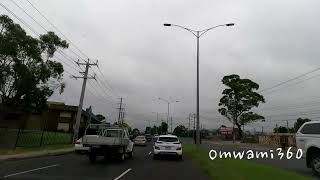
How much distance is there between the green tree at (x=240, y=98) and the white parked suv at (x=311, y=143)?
62886 mm

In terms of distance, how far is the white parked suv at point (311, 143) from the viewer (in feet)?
59.4

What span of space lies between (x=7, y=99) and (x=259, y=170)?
89.4ft

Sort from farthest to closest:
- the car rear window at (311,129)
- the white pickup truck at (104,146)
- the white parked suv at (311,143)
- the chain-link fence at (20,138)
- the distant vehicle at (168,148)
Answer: the chain-link fence at (20,138) → the distant vehicle at (168,148) → the white pickup truck at (104,146) → the car rear window at (311,129) → the white parked suv at (311,143)

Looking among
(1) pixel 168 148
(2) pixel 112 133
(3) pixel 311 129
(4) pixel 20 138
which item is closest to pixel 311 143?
(3) pixel 311 129

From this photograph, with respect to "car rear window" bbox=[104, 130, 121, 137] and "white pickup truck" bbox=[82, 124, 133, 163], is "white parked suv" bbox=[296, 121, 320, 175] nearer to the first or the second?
"white pickup truck" bbox=[82, 124, 133, 163]

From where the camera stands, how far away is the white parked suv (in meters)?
18.1

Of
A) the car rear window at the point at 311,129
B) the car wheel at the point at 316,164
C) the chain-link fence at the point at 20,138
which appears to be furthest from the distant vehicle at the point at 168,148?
the car wheel at the point at 316,164

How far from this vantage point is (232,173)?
620 inches

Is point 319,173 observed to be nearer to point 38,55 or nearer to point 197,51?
point 197,51

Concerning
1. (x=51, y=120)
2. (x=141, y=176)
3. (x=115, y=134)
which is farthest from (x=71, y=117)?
(x=141, y=176)

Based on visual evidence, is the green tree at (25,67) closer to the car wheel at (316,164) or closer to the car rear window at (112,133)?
the car rear window at (112,133)

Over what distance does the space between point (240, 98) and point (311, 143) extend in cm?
6439

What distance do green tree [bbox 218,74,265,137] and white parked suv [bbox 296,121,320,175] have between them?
6289cm

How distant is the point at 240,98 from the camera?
271 feet
